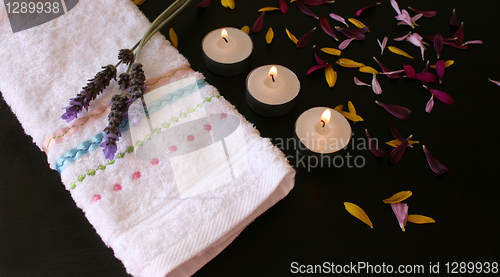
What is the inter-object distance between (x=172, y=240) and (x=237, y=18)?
412 mm

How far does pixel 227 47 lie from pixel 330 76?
0.17 metres

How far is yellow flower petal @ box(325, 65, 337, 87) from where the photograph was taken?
21.7 inches

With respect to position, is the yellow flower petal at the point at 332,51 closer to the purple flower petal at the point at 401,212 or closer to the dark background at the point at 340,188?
the dark background at the point at 340,188

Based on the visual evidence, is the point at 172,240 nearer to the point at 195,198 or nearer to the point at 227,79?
the point at 195,198

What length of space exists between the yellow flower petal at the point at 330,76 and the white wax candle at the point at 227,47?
130 millimetres

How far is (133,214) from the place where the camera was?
0.40 m

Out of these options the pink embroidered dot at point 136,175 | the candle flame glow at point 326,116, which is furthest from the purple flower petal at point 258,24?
the pink embroidered dot at point 136,175

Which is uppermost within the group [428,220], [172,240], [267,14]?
[267,14]

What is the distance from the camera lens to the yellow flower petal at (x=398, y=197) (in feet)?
1.52

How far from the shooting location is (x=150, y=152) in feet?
1.43

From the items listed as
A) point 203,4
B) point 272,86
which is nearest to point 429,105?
point 272,86

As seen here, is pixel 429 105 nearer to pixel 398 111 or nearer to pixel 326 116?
pixel 398 111

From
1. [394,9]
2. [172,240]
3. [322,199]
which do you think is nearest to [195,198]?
[172,240]

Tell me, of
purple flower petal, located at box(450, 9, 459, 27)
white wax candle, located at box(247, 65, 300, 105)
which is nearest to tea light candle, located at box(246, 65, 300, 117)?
white wax candle, located at box(247, 65, 300, 105)
